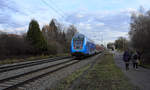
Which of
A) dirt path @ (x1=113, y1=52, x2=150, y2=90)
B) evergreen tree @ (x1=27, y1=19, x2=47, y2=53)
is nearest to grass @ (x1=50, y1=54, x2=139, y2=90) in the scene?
dirt path @ (x1=113, y1=52, x2=150, y2=90)

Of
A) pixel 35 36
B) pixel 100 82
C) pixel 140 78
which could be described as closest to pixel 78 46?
pixel 35 36

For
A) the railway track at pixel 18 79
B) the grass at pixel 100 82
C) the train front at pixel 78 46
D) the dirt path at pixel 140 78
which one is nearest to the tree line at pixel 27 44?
the train front at pixel 78 46

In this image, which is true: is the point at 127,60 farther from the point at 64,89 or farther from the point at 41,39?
the point at 41,39

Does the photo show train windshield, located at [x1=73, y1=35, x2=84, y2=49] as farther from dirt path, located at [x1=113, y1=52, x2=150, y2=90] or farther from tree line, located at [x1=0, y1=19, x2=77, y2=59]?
dirt path, located at [x1=113, y1=52, x2=150, y2=90]

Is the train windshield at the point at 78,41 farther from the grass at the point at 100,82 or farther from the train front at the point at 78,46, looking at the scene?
the grass at the point at 100,82

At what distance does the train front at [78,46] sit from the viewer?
70.7 feet

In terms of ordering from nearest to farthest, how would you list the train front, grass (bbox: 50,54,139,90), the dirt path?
grass (bbox: 50,54,139,90), the dirt path, the train front

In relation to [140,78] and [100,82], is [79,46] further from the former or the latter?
[100,82]

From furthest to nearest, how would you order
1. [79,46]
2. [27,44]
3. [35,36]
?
[35,36] → [27,44] → [79,46]

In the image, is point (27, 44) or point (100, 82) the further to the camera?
point (27, 44)

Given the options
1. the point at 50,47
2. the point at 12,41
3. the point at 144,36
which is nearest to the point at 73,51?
the point at 144,36

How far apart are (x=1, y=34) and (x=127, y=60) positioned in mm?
21447

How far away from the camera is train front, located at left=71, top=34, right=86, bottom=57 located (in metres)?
21.5

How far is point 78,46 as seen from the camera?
21.9 m
